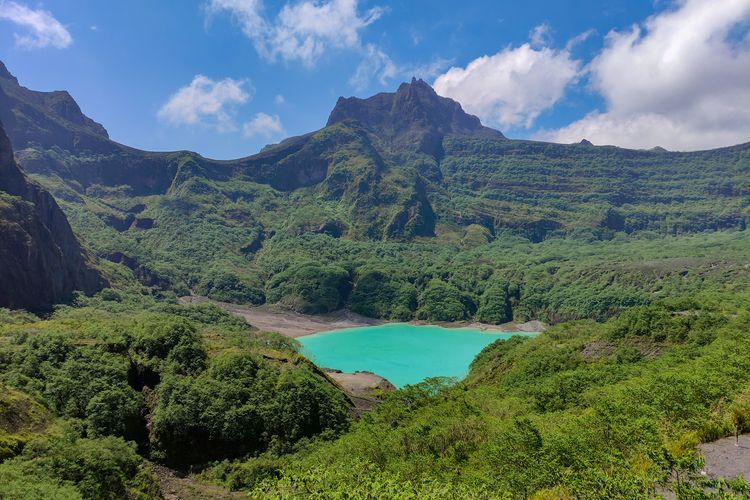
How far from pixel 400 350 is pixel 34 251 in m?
86.7

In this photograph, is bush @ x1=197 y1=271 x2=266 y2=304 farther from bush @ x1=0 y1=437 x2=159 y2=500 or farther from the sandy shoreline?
bush @ x1=0 y1=437 x2=159 y2=500

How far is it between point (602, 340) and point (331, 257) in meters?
151

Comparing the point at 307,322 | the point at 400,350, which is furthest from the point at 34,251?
the point at 400,350

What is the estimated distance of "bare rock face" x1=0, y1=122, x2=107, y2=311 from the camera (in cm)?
9438

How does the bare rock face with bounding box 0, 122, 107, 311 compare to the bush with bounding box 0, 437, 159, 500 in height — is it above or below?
above

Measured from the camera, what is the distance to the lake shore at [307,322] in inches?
5367

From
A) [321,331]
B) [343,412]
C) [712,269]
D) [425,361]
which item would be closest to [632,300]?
[712,269]

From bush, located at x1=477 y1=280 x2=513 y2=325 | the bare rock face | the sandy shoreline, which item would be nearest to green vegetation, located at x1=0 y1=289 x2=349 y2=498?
the bare rock face

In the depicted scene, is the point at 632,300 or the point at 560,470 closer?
the point at 560,470

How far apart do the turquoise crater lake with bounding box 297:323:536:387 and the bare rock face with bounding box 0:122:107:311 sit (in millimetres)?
58671

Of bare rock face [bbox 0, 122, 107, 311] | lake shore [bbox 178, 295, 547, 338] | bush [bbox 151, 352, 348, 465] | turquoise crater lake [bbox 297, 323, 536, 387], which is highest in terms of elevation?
bare rock face [bbox 0, 122, 107, 311]

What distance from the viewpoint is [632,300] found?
130 meters

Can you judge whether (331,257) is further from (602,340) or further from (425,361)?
(602,340)

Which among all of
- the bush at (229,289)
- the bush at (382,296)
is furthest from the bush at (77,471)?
the bush at (229,289)
